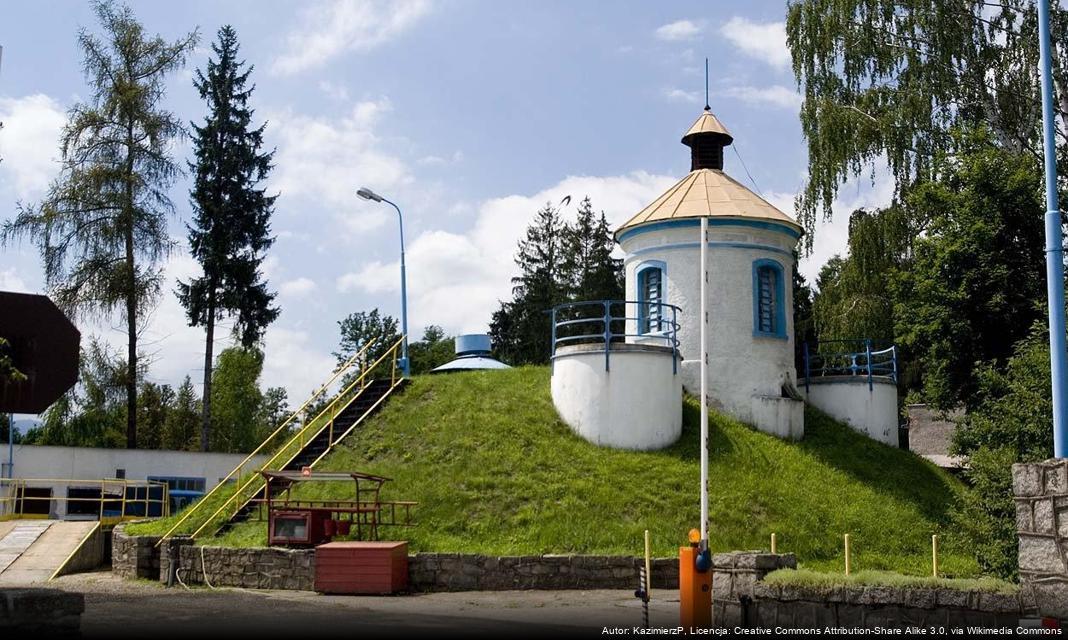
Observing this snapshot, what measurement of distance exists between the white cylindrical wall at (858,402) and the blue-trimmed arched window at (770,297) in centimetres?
249

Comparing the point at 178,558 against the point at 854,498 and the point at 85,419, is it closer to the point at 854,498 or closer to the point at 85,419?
the point at 854,498

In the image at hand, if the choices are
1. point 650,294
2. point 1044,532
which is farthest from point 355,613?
point 650,294

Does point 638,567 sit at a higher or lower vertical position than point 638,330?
lower

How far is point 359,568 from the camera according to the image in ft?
60.2

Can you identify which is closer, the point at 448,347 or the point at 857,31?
the point at 857,31

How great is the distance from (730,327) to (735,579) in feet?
47.8

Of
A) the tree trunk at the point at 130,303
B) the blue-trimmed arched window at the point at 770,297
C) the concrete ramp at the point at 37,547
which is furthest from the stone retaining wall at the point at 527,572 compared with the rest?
the tree trunk at the point at 130,303

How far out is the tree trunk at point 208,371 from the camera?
41931 millimetres

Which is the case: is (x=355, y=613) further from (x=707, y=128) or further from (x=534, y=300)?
(x=534, y=300)

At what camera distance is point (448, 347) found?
65188 mm

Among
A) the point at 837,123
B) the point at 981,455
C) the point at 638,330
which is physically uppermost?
the point at 837,123

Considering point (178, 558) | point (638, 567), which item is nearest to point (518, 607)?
point (638, 567)

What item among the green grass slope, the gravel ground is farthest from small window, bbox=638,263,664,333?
the gravel ground

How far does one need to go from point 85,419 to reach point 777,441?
24.7m
